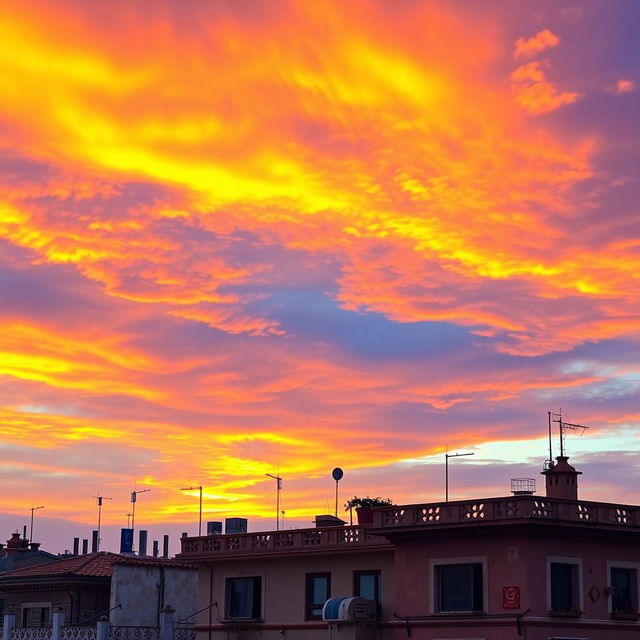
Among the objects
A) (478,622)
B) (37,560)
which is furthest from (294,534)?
(37,560)

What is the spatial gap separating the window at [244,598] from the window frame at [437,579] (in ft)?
37.6

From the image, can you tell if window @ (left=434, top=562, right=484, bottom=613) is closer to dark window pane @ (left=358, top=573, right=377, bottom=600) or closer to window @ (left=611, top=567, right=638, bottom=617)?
dark window pane @ (left=358, top=573, right=377, bottom=600)

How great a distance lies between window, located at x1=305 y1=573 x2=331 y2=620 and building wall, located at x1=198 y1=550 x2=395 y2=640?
21 cm

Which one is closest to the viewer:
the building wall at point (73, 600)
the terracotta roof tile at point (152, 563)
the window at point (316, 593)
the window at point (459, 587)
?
the window at point (459, 587)

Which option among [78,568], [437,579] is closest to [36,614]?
[78,568]

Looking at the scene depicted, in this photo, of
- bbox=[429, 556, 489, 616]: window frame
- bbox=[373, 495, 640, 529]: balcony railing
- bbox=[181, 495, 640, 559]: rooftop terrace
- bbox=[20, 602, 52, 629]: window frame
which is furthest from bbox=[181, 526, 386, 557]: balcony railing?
bbox=[20, 602, 52, 629]: window frame

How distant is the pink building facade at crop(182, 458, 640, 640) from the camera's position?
47812 mm

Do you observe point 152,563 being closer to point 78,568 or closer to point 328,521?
point 78,568

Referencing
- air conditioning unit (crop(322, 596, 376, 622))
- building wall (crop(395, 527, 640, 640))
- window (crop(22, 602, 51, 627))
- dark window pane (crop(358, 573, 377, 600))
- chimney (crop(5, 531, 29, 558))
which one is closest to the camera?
building wall (crop(395, 527, 640, 640))

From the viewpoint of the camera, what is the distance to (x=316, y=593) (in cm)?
5609

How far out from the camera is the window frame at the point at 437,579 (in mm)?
48531

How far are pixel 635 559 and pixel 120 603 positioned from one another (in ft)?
97.4

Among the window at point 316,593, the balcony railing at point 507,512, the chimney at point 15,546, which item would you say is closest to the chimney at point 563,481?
the balcony railing at point 507,512

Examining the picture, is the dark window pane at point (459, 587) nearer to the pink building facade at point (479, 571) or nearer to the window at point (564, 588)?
the pink building facade at point (479, 571)
